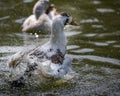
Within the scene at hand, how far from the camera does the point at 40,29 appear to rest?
14055 millimetres

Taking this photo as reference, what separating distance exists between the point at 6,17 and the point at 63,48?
5315 millimetres

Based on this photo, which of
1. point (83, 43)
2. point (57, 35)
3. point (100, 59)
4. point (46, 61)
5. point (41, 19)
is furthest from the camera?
point (41, 19)

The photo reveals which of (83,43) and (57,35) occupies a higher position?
(57,35)

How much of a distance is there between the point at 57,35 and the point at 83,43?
8.54 ft

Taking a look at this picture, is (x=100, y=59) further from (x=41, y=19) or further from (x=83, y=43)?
(x=41, y=19)

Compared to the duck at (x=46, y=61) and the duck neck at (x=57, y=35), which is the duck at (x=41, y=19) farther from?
the duck at (x=46, y=61)

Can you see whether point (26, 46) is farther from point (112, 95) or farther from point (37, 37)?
point (112, 95)

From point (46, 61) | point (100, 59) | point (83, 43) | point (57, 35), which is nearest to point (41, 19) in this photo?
point (83, 43)

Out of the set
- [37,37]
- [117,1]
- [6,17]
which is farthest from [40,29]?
[117,1]

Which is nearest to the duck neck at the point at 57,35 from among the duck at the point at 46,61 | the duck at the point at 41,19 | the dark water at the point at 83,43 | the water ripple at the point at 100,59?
the duck at the point at 46,61

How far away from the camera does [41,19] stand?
14453 mm

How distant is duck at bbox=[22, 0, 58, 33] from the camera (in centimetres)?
1409

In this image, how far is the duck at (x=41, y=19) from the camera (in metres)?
14.1

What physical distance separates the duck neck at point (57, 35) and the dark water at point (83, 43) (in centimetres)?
75
